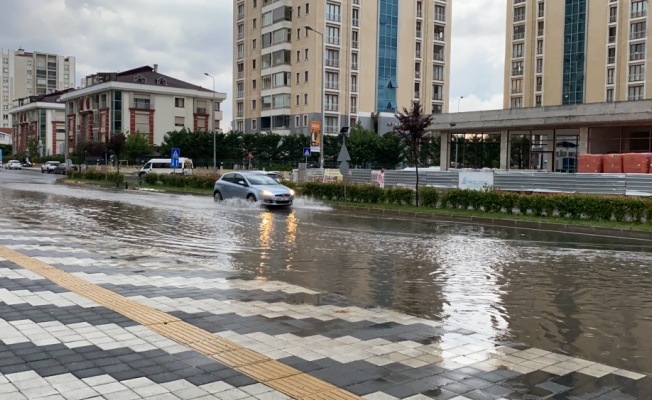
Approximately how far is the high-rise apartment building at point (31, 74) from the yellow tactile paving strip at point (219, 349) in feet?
578

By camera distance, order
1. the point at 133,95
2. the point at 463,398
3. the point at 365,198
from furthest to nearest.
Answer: the point at 133,95
the point at 365,198
the point at 463,398

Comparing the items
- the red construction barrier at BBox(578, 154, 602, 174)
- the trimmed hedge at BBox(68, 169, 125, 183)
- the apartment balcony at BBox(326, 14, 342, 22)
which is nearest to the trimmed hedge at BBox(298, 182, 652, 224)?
the red construction barrier at BBox(578, 154, 602, 174)

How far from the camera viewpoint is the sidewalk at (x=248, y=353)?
4.76 metres

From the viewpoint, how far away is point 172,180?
44875 millimetres

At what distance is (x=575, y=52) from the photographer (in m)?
80.7

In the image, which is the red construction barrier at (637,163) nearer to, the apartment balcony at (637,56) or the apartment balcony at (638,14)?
the apartment balcony at (637,56)

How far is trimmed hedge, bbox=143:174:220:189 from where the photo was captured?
4147cm

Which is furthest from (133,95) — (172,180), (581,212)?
(581,212)

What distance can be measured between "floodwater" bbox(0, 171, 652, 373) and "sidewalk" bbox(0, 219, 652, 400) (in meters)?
0.69

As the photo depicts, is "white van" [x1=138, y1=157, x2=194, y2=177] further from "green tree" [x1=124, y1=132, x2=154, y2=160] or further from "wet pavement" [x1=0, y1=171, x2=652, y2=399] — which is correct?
"wet pavement" [x1=0, y1=171, x2=652, y2=399]

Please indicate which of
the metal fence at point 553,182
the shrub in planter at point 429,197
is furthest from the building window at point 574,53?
the shrub in planter at point 429,197

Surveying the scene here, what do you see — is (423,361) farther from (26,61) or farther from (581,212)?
(26,61)

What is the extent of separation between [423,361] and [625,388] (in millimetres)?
1583

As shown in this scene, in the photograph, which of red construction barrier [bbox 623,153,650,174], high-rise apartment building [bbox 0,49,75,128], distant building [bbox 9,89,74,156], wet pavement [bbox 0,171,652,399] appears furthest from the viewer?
high-rise apartment building [bbox 0,49,75,128]
